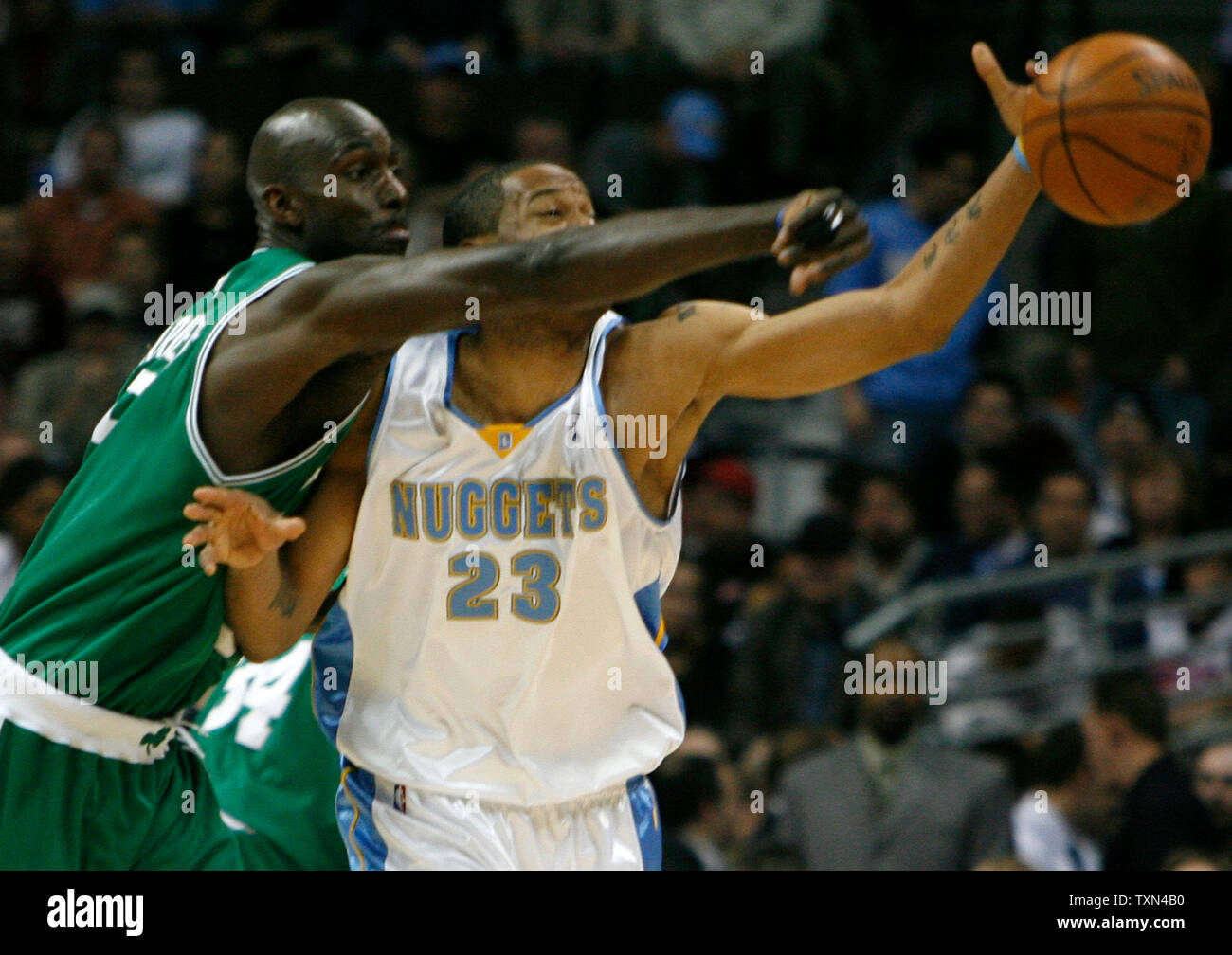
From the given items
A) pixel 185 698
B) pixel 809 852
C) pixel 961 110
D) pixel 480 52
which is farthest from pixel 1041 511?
pixel 185 698

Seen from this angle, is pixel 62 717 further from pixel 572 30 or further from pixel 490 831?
pixel 572 30

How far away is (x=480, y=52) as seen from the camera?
897 centimetres

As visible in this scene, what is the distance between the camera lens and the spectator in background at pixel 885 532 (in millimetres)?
7199

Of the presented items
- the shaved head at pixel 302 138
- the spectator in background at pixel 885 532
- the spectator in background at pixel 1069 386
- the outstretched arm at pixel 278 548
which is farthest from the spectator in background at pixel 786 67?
the outstretched arm at pixel 278 548

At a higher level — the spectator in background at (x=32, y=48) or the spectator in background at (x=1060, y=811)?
the spectator in background at (x=32, y=48)

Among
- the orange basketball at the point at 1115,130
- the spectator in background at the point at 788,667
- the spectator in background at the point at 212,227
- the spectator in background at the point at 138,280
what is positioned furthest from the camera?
the spectator in background at the point at 138,280

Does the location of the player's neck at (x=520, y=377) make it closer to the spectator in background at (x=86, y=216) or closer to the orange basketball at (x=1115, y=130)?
the orange basketball at (x=1115, y=130)

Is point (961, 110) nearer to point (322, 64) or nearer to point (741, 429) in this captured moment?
point (741, 429)

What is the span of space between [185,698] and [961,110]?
6490 millimetres

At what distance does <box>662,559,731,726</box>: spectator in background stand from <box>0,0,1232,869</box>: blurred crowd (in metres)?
0.01

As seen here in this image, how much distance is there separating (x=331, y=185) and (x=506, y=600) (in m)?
0.98

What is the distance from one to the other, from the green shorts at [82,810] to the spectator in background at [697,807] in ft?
7.32

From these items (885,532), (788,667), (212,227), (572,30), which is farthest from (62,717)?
(572,30)

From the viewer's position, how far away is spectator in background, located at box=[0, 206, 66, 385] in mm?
7875
